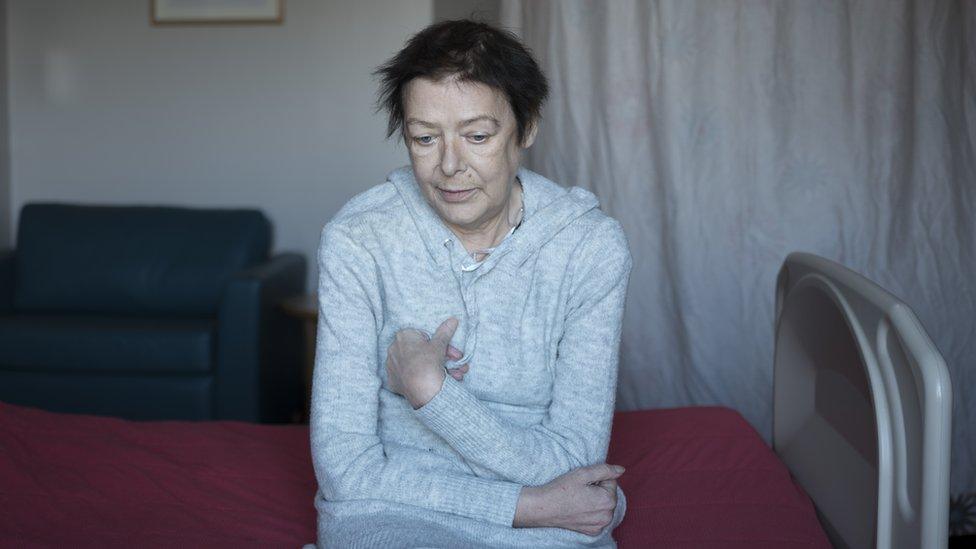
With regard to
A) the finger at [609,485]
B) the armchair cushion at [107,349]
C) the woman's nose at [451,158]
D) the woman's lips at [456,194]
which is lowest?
the armchair cushion at [107,349]

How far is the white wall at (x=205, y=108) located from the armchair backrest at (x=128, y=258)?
33 cm

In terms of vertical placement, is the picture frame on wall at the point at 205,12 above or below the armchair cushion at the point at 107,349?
above

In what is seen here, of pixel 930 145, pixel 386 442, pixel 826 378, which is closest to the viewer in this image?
pixel 386 442

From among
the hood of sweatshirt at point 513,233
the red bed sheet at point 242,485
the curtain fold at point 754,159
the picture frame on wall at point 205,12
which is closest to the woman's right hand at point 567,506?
the red bed sheet at point 242,485

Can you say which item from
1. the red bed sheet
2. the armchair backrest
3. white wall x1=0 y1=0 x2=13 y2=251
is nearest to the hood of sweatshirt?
the red bed sheet

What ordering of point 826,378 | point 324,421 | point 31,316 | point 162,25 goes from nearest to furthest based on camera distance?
point 324,421
point 826,378
point 31,316
point 162,25

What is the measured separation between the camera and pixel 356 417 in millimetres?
1561

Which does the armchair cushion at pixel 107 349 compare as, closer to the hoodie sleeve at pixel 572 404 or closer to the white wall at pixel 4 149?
the white wall at pixel 4 149

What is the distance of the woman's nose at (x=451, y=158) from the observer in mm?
1537

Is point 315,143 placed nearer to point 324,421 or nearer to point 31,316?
point 31,316

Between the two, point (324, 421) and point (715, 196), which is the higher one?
point (715, 196)

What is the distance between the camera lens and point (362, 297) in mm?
1600

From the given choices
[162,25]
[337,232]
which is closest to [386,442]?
[337,232]

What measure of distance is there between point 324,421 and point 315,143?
121 inches
